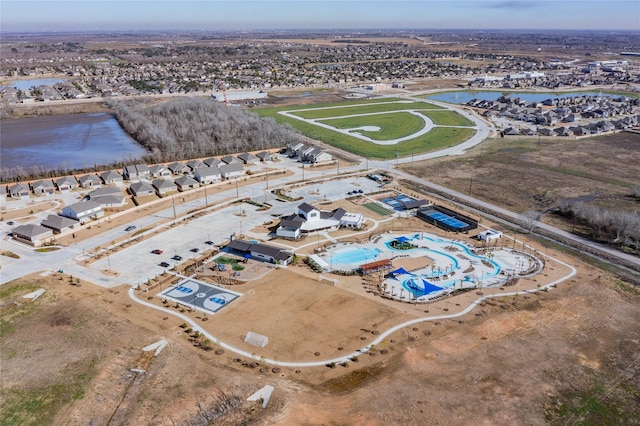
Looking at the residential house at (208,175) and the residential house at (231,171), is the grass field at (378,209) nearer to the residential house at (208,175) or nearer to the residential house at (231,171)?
the residential house at (231,171)

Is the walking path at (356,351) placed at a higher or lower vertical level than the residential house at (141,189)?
lower

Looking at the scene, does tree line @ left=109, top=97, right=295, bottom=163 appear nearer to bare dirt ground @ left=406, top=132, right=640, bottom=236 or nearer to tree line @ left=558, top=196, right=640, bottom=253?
bare dirt ground @ left=406, top=132, right=640, bottom=236

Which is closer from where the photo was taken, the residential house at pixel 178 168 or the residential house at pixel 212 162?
the residential house at pixel 178 168

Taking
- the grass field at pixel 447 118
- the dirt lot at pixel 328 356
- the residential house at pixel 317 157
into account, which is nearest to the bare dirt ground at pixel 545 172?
the residential house at pixel 317 157

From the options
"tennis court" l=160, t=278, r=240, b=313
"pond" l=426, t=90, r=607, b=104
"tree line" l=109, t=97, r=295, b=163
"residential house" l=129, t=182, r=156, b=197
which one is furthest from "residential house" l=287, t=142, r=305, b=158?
"pond" l=426, t=90, r=607, b=104

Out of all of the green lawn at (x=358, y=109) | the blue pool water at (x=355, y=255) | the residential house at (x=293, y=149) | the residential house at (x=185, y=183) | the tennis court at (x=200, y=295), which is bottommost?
the tennis court at (x=200, y=295)
